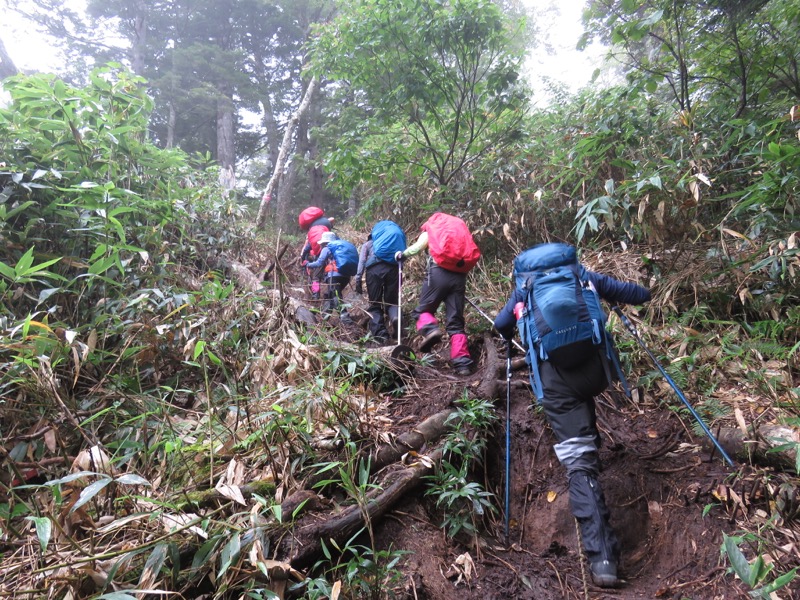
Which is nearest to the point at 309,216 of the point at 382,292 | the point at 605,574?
the point at 382,292

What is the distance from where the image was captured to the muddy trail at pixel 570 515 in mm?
2479

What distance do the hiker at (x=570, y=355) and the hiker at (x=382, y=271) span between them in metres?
2.76

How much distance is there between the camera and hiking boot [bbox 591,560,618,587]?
2.48 meters

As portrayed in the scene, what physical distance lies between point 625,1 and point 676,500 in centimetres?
492

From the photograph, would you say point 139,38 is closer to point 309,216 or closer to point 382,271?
point 309,216

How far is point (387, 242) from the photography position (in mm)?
5773

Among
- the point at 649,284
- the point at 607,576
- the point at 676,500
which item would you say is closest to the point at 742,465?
the point at 676,500

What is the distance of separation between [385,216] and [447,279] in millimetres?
4255

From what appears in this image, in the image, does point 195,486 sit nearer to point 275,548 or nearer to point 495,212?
point 275,548

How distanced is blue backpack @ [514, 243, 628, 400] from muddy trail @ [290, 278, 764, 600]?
80 centimetres

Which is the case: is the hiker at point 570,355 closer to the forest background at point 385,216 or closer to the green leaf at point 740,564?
the forest background at point 385,216

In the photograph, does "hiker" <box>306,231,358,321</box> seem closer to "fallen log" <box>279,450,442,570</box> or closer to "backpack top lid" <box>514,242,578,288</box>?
"backpack top lid" <box>514,242,578,288</box>

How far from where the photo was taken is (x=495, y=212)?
6605 millimetres

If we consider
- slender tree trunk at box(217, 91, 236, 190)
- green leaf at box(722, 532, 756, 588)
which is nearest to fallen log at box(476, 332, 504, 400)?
green leaf at box(722, 532, 756, 588)
